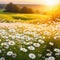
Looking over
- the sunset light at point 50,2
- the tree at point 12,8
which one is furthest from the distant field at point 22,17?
the sunset light at point 50,2

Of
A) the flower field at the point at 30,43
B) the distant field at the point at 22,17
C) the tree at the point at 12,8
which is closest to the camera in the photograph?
Answer: the flower field at the point at 30,43

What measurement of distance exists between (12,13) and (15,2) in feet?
1.03

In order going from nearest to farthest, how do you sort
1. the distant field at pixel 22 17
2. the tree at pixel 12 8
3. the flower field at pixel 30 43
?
the flower field at pixel 30 43 < the distant field at pixel 22 17 < the tree at pixel 12 8

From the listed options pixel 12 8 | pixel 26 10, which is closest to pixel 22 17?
pixel 26 10

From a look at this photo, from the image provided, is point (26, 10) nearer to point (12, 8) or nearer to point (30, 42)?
point (12, 8)

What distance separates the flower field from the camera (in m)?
4.52

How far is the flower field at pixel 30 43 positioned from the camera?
4.52 metres

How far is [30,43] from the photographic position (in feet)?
15.4

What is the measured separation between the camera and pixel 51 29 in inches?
215

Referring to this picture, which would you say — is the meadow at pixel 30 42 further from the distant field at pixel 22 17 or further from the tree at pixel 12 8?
the tree at pixel 12 8

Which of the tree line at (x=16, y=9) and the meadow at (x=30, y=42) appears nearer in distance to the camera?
the meadow at (x=30, y=42)

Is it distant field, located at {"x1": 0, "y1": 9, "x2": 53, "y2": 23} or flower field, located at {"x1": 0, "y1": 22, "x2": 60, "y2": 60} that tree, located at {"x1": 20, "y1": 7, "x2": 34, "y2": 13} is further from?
flower field, located at {"x1": 0, "y1": 22, "x2": 60, "y2": 60}

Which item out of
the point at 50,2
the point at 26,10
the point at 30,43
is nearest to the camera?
the point at 30,43

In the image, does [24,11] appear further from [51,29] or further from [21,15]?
[51,29]
